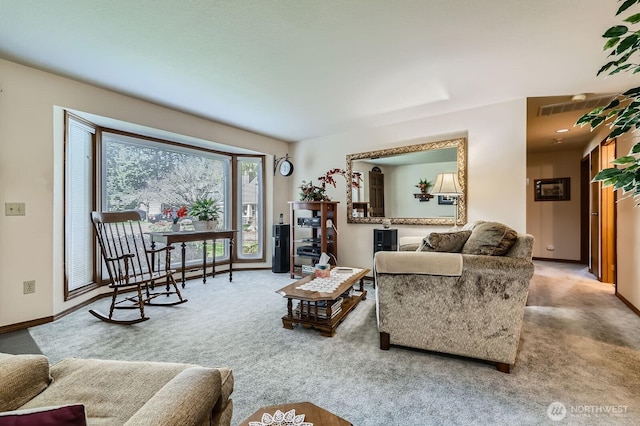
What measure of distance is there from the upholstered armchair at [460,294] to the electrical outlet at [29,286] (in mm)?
3182

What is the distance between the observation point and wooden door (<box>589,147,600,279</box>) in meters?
4.32

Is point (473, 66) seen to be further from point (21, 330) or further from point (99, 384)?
point (21, 330)

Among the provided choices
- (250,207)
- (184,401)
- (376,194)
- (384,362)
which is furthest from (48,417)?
(250,207)

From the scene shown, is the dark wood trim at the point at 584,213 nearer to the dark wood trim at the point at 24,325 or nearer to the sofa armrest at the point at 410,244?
the sofa armrest at the point at 410,244

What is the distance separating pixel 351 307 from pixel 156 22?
2.84 meters

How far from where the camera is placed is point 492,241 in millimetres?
1874

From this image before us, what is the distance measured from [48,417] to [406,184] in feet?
13.5

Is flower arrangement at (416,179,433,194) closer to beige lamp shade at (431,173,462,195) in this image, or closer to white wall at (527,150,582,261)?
beige lamp shade at (431,173,462,195)

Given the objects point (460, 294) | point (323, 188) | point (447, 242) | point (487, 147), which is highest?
point (487, 147)

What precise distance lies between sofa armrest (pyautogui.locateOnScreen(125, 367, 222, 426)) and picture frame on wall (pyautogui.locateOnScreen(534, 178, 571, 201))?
7379mm

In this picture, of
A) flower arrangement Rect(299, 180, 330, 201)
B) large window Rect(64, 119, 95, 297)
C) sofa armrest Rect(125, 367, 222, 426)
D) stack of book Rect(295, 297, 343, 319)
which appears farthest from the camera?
flower arrangement Rect(299, 180, 330, 201)

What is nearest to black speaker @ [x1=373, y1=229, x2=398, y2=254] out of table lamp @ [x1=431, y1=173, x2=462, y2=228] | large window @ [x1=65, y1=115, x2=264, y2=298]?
table lamp @ [x1=431, y1=173, x2=462, y2=228]

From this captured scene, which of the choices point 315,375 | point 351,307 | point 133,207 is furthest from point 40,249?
point 351,307

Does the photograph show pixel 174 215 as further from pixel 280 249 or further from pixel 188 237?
pixel 280 249
